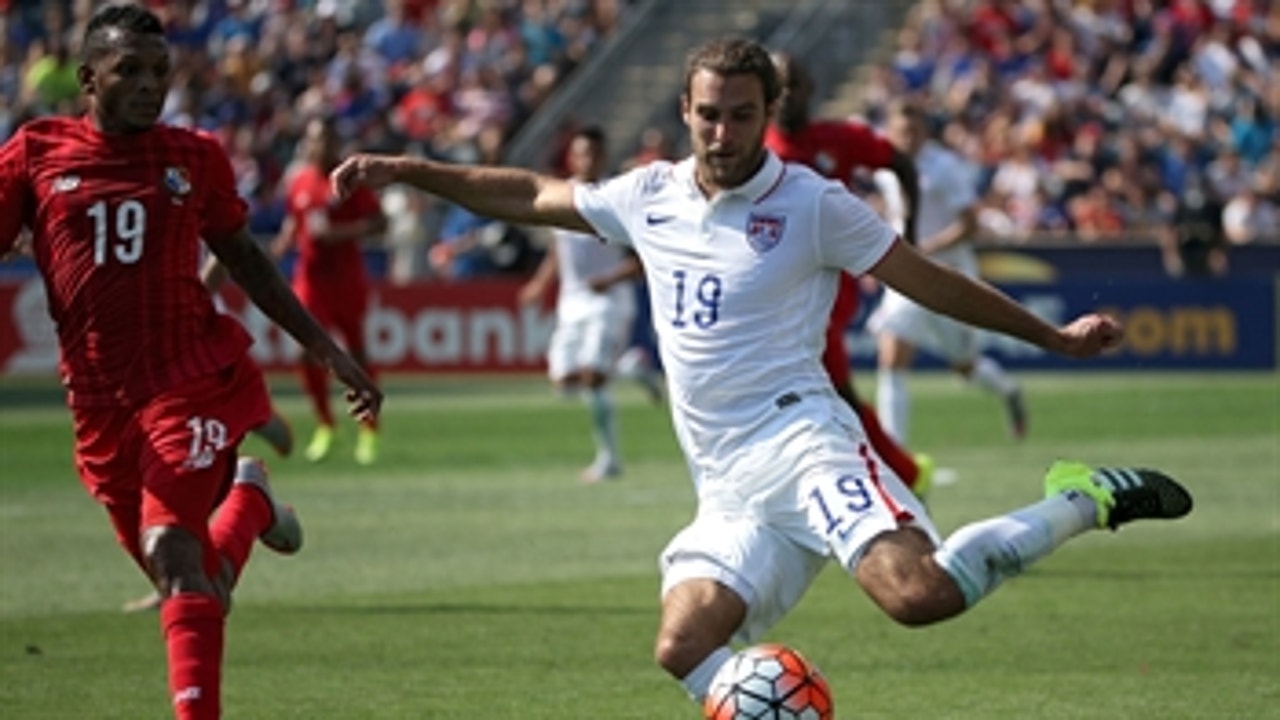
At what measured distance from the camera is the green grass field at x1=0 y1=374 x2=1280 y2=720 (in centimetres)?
1012

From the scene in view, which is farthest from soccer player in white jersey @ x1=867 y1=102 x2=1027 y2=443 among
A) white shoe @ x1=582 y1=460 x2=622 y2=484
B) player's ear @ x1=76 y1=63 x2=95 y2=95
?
player's ear @ x1=76 y1=63 x2=95 y2=95

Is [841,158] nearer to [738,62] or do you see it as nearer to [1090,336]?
[738,62]

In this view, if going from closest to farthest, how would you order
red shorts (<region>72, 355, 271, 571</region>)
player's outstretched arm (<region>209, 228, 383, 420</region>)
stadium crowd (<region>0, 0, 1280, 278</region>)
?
red shorts (<region>72, 355, 271, 571</region>), player's outstretched arm (<region>209, 228, 383, 420</region>), stadium crowd (<region>0, 0, 1280, 278</region>)

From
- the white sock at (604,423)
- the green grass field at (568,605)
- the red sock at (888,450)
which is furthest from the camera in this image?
the white sock at (604,423)

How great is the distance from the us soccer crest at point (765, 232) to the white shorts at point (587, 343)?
1202cm

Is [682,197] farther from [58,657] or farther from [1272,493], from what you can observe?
[1272,493]

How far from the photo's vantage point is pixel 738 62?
809 cm

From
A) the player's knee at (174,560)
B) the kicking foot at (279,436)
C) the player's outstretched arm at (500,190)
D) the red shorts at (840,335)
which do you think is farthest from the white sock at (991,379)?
the player's knee at (174,560)

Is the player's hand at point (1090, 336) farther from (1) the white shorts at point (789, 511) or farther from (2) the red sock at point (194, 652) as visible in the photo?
(2) the red sock at point (194, 652)

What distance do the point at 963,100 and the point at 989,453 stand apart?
13863 mm

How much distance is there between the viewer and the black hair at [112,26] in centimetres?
856

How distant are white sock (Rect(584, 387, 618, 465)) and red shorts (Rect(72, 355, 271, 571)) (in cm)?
1082

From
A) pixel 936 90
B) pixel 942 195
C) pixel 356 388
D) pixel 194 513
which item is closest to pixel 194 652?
pixel 194 513

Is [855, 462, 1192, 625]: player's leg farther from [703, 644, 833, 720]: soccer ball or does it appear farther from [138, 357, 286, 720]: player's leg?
[138, 357, 286, 720]: player's leg
